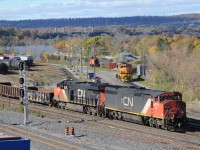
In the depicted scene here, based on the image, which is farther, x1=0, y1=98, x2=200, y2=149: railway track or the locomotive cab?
the locomotive cab

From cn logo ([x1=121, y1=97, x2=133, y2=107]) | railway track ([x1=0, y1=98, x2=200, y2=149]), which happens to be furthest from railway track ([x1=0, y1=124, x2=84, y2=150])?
cn logo ([x1=121, y1=97, x2=133, y2=107])

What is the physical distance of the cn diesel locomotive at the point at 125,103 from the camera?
109 feet

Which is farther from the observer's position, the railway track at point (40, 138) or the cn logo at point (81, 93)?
the cn logo at point (81, 93)

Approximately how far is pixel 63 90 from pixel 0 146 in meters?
31.6

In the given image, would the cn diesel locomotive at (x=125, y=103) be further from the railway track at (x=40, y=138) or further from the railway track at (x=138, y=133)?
the railway track at (x=40, y=138)

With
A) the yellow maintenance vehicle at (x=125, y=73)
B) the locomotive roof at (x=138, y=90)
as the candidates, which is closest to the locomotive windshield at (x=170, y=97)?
the locomotive roof at (x=138, y=90)

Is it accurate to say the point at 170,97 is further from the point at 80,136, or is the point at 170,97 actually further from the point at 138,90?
the point at 80,136

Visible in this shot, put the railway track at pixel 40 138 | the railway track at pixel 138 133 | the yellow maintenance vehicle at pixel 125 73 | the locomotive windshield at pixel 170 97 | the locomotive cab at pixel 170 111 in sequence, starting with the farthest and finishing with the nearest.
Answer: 1. the yellow maintenance vehicle at pixel 125 73
2. the locomotive windshield at pixel 170 97
3. the locomotive cab at pixel 170 111
4. the railway track at pixel 138 133
5. the railway track at pixel 40 138

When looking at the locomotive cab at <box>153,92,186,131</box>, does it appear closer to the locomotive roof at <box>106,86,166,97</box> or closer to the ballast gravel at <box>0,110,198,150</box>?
the locomotive roof at <box>106,86,166,97</box>

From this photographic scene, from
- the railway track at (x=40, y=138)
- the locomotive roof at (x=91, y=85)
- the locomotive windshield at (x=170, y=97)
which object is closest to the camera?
the railway track at (x=40, y=138)

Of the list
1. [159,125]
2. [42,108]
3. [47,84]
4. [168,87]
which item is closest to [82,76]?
[47,84]

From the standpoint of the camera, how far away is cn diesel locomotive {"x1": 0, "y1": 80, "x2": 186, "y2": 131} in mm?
33138

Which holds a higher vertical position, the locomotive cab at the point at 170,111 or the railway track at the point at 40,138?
the locomotive cab at the point at 170,111

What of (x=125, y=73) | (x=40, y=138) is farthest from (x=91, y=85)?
(x=125, y=73)
